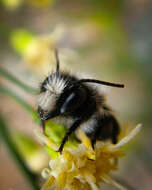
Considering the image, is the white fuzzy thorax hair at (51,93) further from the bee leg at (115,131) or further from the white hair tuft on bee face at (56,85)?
the bee leg at (115,131)

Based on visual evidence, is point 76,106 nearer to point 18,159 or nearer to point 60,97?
point 60,97

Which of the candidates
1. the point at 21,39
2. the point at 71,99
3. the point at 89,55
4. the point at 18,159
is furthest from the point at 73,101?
the point at 89,55

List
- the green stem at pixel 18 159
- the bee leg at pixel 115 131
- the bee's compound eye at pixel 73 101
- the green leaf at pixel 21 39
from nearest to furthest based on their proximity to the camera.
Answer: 1. the bee's compound eye at pixel 73 101
2. the bee leg at pixel 115 131
3. the green stem at pixel 18 159
4. the green leaf at pixel 21 39

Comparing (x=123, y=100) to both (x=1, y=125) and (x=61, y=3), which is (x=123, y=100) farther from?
(x=1, y=125)

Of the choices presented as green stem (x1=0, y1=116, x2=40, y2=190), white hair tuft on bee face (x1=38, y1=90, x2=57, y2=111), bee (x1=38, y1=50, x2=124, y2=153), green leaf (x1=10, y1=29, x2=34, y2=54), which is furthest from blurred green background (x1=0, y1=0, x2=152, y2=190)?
white hair tuft on bee face (x1=38, y1=90, x2=57, y2=111)

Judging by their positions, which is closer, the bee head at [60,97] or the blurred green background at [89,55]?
the bee head at [60,97]

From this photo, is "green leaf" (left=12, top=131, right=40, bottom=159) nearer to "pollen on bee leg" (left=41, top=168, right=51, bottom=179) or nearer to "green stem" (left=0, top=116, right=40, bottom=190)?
"green stem" (left=0, top=116, right=40, bottom=190)

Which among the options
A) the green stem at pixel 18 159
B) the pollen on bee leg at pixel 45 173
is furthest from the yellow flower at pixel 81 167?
the green stem at pixel 18 159
